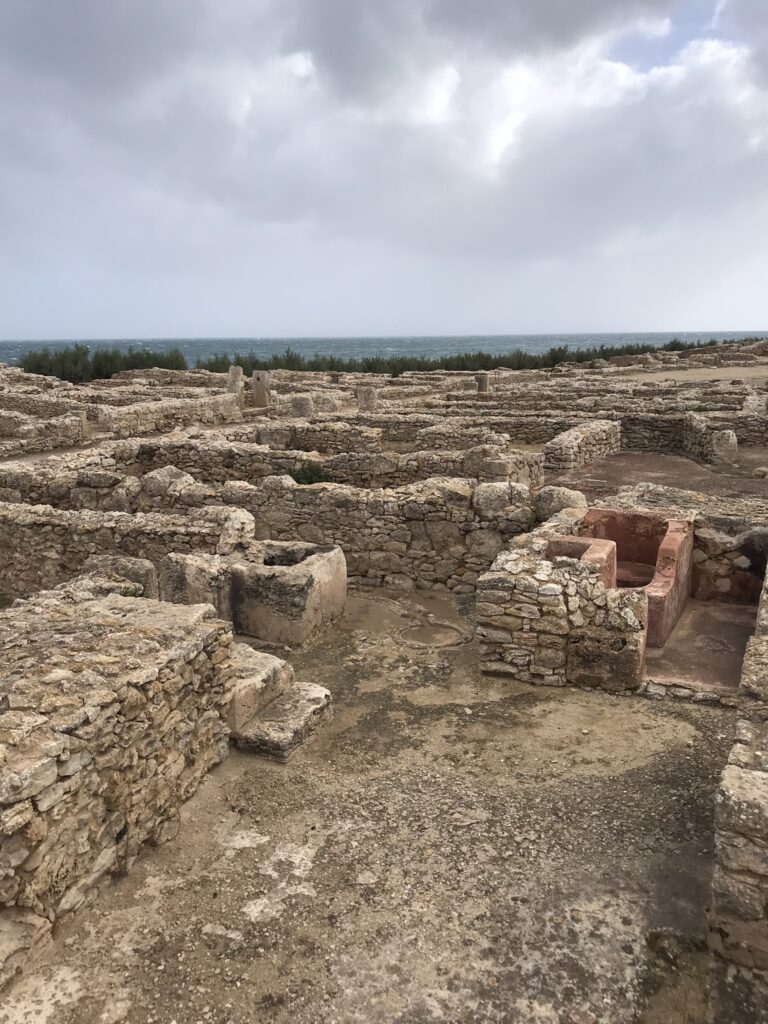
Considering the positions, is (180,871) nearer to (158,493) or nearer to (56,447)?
(158,493)

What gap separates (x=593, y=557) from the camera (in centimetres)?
710

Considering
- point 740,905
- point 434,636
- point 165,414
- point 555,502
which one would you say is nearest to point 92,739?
point 740,905

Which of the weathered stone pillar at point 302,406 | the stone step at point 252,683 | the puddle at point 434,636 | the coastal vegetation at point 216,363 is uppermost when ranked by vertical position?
the coastal vegetation at point 216,363

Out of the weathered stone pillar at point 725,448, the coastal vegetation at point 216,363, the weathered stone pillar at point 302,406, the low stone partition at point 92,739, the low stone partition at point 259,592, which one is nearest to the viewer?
the low stone partition at point 92,739

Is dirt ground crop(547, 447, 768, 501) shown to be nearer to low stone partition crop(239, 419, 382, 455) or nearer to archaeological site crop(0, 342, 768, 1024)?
archaeological site crop(0, 342, 768, 1024)

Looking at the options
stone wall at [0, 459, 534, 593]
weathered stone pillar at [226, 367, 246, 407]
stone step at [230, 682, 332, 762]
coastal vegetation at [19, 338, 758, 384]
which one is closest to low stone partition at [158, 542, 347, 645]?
stone wall at [0, 459, 534, 593]

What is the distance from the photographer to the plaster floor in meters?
6.28

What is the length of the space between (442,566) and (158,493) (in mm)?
4954

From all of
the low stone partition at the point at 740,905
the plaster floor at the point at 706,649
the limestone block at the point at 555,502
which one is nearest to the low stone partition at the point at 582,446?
the limestone block at the point at 555,502

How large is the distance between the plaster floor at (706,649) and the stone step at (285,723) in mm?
Answer: 3017

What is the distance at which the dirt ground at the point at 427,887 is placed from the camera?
3.21 m

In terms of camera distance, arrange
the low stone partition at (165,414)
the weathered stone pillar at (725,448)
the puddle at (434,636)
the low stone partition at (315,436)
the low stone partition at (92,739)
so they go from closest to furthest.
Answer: the low stone partition at (92,739) < the puddle at (434,636) < the weathered stone pillar at (725,448) < the low stone partition at (315,436) < the low stone partition at (165,414)

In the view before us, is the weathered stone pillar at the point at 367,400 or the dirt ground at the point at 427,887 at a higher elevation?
the weathered stone pillar at the point at 367,400

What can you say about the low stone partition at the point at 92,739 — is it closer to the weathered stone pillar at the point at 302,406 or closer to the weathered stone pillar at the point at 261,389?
the weathered stone pillar at the point at 302,406
